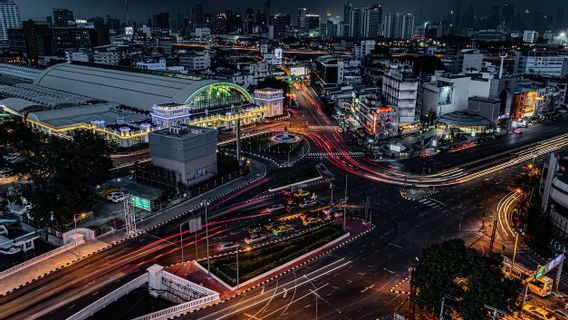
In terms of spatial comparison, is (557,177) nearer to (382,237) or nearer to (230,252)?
(382,237)

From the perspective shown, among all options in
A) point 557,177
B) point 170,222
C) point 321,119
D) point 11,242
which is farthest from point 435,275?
point 321,119

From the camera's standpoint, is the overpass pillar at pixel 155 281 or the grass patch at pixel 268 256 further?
the grass patch at pixel 268 256

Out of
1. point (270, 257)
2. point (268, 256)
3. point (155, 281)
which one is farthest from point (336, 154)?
point (155, 281)

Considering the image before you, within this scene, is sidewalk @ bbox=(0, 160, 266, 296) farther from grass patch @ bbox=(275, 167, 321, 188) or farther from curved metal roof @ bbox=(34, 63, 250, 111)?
curved metal roof @ bbox=(34, 63, 250, 111)

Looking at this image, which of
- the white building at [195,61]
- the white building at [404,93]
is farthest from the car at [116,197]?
the white building at [195,61]

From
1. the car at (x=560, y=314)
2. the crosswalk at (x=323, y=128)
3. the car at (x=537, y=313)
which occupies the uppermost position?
the car at (x=537, y=313)

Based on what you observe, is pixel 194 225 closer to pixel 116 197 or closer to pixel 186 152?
pixel 116 197

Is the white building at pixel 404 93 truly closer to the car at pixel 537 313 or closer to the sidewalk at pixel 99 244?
the sidewalk at pixel 99 244

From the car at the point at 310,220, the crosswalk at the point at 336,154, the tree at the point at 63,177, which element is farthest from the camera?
the crosswalk at the point at 336,154
